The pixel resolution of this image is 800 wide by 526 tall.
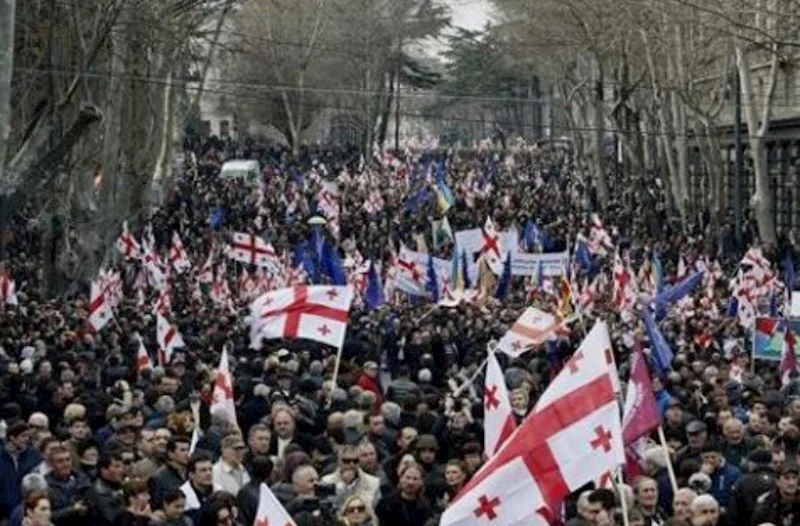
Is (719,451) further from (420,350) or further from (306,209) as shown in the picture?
(306,209)

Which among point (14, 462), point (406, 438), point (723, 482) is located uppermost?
point (406, 438)

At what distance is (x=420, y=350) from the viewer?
72.1ft

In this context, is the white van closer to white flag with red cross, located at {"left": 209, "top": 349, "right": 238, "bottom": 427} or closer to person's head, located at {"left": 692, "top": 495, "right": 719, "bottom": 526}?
white flag with red cross, located at {"left": 209, "top": 349, "right": 238, "bottom": 427}

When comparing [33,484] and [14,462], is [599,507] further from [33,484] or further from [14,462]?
[14,462]

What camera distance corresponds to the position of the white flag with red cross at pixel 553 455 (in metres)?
8.40

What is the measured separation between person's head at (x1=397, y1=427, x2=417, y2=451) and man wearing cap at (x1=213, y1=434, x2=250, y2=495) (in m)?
1.15

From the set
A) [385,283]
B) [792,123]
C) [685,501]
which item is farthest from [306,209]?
[685,501]

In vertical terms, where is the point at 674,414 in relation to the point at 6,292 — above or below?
below

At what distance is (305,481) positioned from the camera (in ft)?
33.6

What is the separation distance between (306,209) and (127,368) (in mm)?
30182

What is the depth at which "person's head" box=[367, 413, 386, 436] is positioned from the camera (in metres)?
13.3

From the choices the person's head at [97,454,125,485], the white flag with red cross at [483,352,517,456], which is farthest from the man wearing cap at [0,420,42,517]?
the white flag with red cross at [483,352,517,456]

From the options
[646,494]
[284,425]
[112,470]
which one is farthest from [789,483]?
[112,470]

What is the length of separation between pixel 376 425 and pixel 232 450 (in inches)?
86.2
